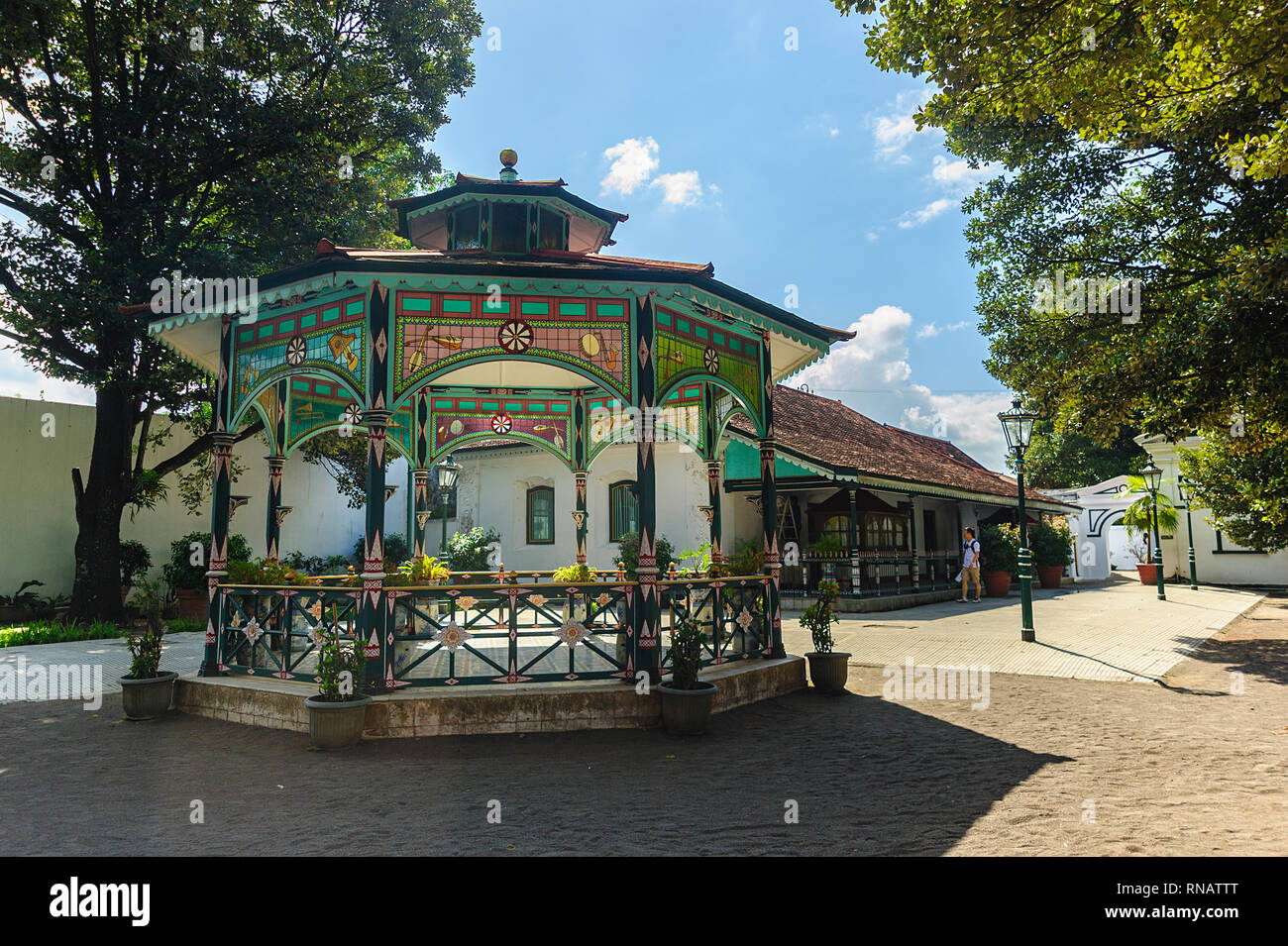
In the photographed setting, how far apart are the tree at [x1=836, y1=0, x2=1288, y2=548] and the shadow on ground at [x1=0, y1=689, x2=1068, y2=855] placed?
6155 millimetres

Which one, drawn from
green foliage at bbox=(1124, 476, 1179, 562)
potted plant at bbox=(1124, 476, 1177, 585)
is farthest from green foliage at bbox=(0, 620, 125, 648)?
green foliage at bbox=(1124, 476, 1179, 562)

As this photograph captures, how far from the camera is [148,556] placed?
55.4ft

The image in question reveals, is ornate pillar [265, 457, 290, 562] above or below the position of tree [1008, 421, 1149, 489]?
below

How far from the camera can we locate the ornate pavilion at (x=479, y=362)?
7.06 m

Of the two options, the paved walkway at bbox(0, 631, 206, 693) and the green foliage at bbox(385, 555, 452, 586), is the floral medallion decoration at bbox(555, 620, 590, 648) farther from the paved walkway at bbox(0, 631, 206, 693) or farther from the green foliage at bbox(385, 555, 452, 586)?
the paved walkway at bbox(0, 631, 206, 693)

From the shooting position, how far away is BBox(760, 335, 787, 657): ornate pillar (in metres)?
8.69

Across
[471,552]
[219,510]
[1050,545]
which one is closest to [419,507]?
[219,510]

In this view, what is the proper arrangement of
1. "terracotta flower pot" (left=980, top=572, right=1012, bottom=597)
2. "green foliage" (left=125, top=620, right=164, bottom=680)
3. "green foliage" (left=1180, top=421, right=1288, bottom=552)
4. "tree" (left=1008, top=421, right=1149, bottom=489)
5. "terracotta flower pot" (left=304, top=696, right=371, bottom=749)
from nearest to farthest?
1. "terracotta flower pot" (left=304, top=696, right=371, bottom=749)
2. "green foliage" (left=125, top=620, right=164, bottom=680)
3. "green foliage" (left=1180, top=421, right=1288, bottom=552)
4. "terracotta flower pot" (left=980, top=572, right=1012, bottom=597)
5. "tree" (left=1008, top=421, right=1149, bottom=489)

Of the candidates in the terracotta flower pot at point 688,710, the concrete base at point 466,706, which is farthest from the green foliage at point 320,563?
the terracotta flower pot at point 688,710

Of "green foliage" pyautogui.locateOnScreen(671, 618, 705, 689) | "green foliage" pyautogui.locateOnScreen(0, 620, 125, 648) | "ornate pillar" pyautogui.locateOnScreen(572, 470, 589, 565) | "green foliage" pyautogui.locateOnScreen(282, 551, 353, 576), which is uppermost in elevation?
"ornate pillar" pyautogui.locateOnScreen(572, 470, 589, 565)

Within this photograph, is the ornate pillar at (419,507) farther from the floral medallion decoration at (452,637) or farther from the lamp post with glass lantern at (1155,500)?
the lamp post with glass lantern at (1155,500)

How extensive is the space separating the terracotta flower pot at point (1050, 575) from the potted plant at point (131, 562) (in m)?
26.3

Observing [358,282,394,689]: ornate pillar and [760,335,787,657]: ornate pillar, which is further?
[760,335,787,657]: ornate pillar
